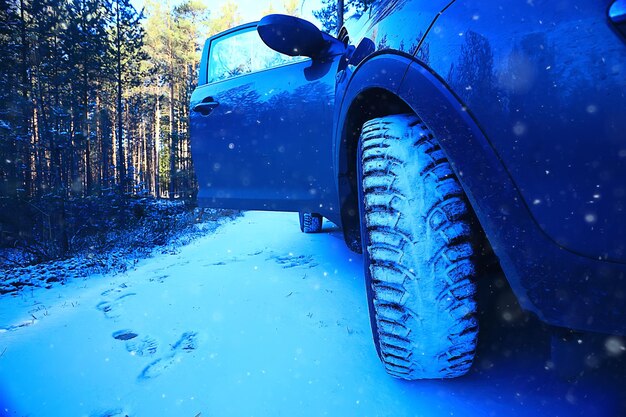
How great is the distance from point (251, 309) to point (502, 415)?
1377mm

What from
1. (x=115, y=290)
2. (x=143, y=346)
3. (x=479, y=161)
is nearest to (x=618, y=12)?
(x=479, y=161)

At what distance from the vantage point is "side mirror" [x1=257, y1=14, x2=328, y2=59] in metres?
1.61

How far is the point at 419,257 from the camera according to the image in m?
0.98

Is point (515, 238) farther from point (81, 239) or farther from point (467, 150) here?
point (81, 239)

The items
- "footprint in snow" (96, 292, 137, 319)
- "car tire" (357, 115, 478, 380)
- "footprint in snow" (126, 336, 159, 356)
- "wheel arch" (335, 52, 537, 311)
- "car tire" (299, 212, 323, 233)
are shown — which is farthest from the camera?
"car tire" (299, 212, 323, 233)

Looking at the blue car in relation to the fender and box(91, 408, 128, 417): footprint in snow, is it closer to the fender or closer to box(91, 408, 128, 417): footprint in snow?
the fender

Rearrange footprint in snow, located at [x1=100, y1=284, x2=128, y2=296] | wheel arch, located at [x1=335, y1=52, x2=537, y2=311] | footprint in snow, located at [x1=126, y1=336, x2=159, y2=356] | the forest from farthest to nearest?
the forest → footprint in snow, located at [x1=100, y1=284, x2=128, y2=296] → footprint in snow, located at [x1=126, y1=336, x2=159, y2=356] → wheel arch, located at [x1=335, y1=52, x2=537, y2=311]

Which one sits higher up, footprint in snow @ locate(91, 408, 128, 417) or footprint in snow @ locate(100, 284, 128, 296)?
footprint in snow @ locate(100, 284, 128, 296)

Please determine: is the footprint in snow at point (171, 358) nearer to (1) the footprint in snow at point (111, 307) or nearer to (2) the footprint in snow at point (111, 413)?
(2) the footprint in snow at point (111, 413)

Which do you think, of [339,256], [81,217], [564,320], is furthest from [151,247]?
[81,217]

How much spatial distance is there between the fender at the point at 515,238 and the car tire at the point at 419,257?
0.13m

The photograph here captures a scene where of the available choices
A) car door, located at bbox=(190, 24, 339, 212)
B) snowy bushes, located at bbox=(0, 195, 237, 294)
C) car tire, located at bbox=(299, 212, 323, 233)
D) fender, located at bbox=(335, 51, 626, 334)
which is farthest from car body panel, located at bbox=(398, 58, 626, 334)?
car tire, located at bbox=(299, 212, 323, 233)

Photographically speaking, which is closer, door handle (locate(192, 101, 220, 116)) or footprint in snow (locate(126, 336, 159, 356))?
footprint in snow (locate(126, 336, 159, 356))

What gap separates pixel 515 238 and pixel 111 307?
8.00 ft
